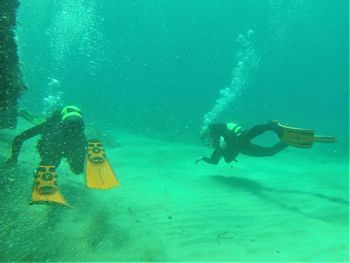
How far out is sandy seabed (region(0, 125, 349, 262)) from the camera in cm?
457

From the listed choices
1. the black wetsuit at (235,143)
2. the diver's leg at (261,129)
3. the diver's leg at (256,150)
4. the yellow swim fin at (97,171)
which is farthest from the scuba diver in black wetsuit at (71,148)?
the diver's leg at (256,150)

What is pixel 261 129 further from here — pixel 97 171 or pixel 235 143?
pixel 97 171

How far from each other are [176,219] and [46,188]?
1919mm

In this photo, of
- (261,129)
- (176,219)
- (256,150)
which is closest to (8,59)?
(176,219)

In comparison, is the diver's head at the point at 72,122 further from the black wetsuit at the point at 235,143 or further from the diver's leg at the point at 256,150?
the diver's leg at the point at 256,150

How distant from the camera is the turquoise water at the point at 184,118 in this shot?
4.89m

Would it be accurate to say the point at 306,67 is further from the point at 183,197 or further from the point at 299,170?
the point at 183,197

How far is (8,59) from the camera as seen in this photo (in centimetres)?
429

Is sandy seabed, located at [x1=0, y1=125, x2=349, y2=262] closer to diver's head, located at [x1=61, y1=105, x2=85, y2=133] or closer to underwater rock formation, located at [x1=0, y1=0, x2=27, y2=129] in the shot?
diver's head, located at [x1=61, y1=105, x2=85, y2=133]

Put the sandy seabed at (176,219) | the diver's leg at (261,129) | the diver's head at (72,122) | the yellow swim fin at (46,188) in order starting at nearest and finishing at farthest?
the sandy seabed at (176,219), the yellow swim fin at (46,188), the diver's head at (72,122), the diver's leg at (261,129)

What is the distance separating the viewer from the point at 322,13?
65.2m

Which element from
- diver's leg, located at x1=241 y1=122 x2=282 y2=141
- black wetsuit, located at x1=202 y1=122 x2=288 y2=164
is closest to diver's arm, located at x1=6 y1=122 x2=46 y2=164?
black wetsuit, located at x1=202 y1=122 x2=288 y2=164

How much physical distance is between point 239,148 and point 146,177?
2077mm

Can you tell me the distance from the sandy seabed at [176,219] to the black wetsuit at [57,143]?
2.12 ft
